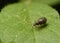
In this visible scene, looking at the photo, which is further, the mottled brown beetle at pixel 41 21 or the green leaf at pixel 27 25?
the mottled brown beetle at pixel 41 21

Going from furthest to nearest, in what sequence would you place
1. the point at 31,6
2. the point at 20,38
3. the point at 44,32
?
1. the point at 31,6
2. the point at 44,32
3. the point at 20,38

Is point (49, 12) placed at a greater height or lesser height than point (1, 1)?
lesser

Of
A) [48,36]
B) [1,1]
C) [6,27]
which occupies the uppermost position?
[1,1]

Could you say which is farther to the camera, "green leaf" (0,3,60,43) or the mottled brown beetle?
the mottled brown beetle

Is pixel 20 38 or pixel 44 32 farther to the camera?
pixel 44 32

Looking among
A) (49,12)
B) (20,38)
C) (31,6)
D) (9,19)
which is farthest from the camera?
(31,6)

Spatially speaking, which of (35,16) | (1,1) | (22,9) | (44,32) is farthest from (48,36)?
(1,1)

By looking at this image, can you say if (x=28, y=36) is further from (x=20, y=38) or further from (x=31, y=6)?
(x=31, y=6)

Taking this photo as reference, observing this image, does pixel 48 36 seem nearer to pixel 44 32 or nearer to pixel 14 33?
pixel 44 32
